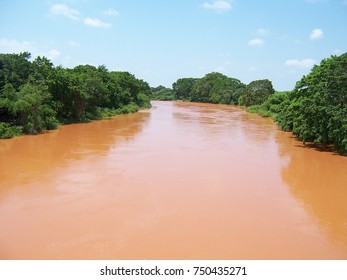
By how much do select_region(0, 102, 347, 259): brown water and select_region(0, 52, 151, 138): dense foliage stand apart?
3.79m

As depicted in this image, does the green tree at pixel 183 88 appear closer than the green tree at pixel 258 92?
No

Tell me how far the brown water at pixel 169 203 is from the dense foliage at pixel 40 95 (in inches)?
149

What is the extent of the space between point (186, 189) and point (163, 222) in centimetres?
306

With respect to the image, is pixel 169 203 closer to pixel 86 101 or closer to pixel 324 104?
pixel 324 104

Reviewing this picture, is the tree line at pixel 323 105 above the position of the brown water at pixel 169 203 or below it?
above

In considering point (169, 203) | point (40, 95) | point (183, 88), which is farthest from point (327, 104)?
point (183, 88)

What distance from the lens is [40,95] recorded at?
967 inches

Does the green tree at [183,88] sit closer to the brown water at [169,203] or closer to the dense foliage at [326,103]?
the dense foliage at [326,103]

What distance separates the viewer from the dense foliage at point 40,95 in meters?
23.0

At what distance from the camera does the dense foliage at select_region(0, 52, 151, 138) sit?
23.0m

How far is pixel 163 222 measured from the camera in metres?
9.30

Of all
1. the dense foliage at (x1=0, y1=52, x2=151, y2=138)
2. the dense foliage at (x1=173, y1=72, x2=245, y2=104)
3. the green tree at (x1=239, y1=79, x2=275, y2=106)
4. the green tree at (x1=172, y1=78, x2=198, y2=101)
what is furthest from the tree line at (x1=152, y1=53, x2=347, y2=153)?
the green tree at (x1=172, y1=78, x2=198, y2=101)

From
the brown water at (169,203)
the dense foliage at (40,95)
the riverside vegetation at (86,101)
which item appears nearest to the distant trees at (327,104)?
the riverside vegetation at (86,101)
